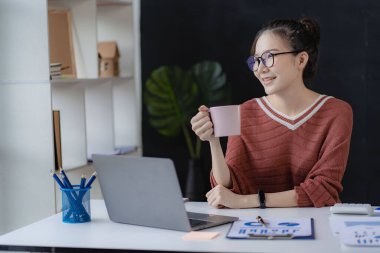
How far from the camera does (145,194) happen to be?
6.96ft

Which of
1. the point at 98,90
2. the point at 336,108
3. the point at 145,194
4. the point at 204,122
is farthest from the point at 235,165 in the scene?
the point at 98,90

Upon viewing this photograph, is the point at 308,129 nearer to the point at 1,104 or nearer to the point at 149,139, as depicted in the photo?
the point at 1,104

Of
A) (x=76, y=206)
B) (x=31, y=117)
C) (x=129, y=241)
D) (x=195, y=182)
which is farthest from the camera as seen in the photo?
(x=195, y=182)

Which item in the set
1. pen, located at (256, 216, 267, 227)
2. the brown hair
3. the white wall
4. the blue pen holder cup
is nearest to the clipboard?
Answer: pen, located at (256, 216, 267, 227)

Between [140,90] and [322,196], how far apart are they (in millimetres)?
2766

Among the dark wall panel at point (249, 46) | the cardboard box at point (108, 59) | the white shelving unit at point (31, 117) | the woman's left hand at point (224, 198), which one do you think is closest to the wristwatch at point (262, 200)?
the woman's left hand at point (224, 198)

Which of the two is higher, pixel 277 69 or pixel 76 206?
pixel 277 69

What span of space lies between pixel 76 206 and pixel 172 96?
2.65 metres

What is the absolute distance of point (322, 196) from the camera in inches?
99.5

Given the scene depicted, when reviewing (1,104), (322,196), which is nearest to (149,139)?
(1,104)

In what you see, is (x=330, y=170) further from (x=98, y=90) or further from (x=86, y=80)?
(x=98, y=90)

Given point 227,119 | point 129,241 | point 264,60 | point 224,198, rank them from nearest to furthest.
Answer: point 129,241 < point 227,119 < point 224,198 < point 264,60

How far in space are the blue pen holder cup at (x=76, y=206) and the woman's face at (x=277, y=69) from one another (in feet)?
2.78

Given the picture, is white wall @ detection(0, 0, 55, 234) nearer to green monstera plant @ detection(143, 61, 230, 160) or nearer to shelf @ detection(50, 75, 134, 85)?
shelf @ detection(50, 75, 134, 85)
